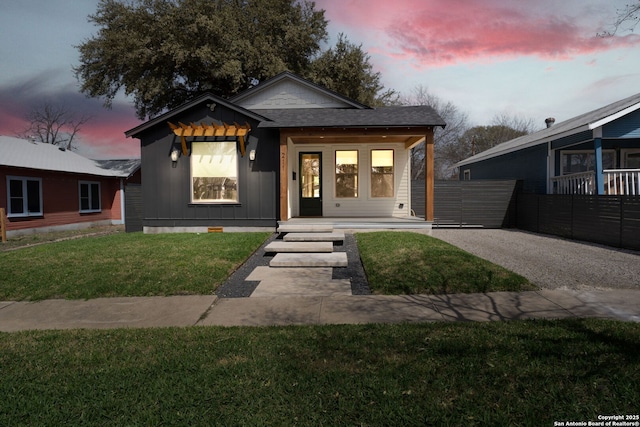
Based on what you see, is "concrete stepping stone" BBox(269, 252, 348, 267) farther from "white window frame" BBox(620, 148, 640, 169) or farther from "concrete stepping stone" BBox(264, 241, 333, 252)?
"white window frame" BBox(620, 148, 640, 169)

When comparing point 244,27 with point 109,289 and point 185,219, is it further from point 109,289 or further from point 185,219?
point 109,289

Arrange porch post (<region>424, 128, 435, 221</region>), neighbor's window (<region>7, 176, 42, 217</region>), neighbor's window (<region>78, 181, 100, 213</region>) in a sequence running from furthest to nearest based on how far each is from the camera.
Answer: neighbor's window (<region>78, 181, 100, 213</region>) → neighbor's window (<region>7, 176, 42, 217</region>) → porch post (<region>424, 128, 435, 221</region>)

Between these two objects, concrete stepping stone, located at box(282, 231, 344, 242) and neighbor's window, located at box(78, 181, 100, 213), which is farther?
neighbor's window, located at box(78, 181, 100, 213)

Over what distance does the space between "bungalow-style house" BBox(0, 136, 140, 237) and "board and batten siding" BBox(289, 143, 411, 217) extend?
12.2 m

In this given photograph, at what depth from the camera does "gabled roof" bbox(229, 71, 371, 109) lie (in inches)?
519

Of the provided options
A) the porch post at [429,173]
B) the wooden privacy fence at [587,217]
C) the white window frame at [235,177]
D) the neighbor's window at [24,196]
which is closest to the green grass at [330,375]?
the porch post at [429,173]

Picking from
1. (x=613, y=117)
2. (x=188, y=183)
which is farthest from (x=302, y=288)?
(x=613, y=117)

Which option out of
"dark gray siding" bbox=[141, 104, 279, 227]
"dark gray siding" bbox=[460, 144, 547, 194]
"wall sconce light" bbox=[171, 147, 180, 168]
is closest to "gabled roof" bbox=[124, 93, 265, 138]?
"dark gray siding" bbox=[141, 104, 279, 227]

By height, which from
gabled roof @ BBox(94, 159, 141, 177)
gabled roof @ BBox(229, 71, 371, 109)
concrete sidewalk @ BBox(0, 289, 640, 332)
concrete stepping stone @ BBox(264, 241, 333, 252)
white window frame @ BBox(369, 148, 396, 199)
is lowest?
concrete sidewalk @ BBox(0, 289, 640, 332)

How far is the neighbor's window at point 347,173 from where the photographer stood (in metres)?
12.4

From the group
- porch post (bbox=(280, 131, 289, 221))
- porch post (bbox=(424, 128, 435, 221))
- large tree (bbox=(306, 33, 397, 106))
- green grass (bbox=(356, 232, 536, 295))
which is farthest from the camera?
large tree (bbox=(306, 33, 397, 106))

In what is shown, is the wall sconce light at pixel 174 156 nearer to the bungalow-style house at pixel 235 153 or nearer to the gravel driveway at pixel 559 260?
the bungalow-style house at pixel 235 153

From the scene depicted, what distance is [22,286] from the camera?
584cm

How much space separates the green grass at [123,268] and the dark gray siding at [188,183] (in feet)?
5.69
